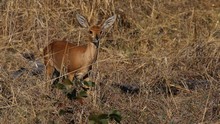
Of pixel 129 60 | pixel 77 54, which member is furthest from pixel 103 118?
pixel 129 60

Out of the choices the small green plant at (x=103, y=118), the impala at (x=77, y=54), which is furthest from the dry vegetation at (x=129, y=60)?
the small green plant at (x=103, y=118)

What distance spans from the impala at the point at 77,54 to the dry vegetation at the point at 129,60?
0.17 meters

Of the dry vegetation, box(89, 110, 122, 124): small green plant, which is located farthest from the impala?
box(89, 110, 122, 124): small green plant

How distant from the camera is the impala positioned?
671 cm

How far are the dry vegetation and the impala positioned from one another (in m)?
0.17

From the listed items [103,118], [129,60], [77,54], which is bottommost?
[129,60]

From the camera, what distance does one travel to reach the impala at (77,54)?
264 inches

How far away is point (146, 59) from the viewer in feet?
24.7

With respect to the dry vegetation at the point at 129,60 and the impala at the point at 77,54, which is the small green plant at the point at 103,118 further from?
the impala at the point at 77,54

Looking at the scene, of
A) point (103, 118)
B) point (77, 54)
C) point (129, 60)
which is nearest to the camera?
point (103, 118)

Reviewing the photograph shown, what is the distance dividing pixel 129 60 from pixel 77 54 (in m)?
0.86

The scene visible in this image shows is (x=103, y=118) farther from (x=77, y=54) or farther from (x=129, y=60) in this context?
(x=129, y=60)

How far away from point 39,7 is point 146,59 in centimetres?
194

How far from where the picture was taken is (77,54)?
7.04m
